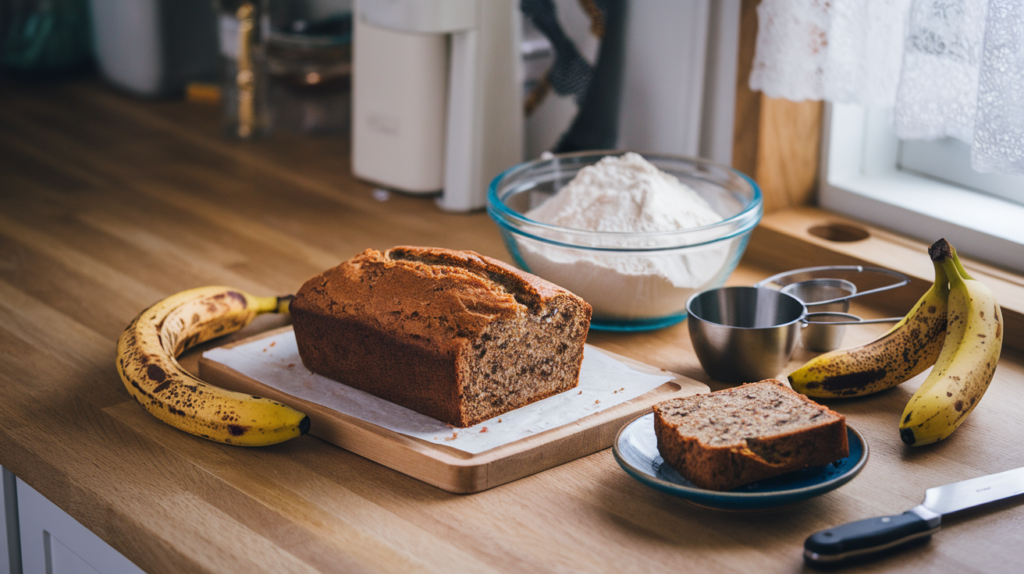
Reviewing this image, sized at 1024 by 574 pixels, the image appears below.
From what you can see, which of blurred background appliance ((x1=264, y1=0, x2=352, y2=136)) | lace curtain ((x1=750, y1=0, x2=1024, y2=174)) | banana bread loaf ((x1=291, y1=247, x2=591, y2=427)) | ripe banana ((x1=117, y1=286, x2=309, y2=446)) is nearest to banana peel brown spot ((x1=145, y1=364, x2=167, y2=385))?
ripe banana ((x1=117, y1=286, x2=309, y2=446))

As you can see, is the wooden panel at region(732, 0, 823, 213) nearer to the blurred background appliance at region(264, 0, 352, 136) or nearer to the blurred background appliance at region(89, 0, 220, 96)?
the blurred background appliance at region(264, 0, 352, 136)

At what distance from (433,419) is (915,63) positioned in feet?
2.63

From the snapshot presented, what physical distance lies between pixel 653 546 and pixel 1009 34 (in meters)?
0.75

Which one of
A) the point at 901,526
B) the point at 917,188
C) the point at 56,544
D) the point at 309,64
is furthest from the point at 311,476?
the point at 309,64

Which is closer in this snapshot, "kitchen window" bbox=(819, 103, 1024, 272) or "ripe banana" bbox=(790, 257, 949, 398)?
"ripe banana" bbox=(790, 257, 949, 398)

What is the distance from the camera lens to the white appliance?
1626mm

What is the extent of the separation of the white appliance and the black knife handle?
1.03 m

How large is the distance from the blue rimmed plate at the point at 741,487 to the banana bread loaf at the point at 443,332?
0.14 meters

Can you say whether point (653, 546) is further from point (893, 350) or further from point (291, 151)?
point (291, 151)

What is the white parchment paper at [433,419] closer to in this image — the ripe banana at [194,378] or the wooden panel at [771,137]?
the ripe banana at [194,378]

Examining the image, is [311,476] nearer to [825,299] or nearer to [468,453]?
[468,453]

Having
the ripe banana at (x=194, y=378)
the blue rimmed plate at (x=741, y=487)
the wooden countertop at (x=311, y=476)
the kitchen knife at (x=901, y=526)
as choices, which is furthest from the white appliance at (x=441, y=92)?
the kitchen knife at (x=901, y=526)

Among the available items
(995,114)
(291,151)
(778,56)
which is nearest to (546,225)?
(778,56)

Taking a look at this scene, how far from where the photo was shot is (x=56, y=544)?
0.98m
